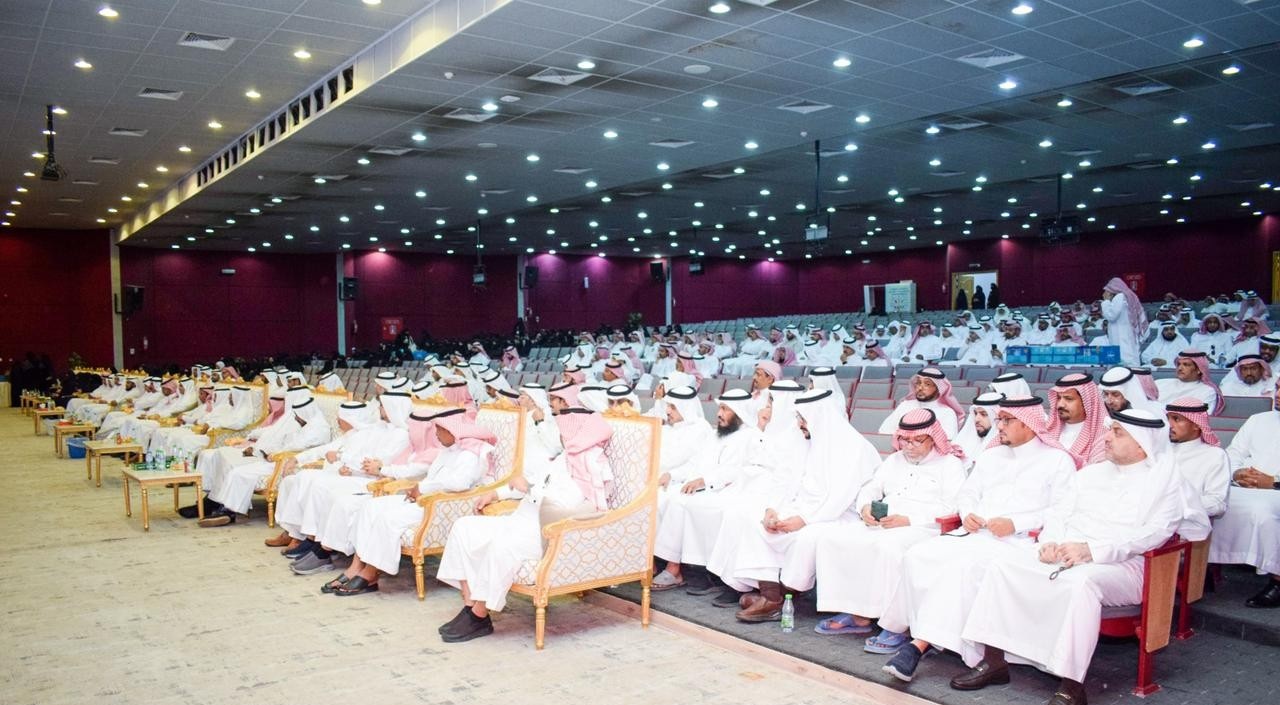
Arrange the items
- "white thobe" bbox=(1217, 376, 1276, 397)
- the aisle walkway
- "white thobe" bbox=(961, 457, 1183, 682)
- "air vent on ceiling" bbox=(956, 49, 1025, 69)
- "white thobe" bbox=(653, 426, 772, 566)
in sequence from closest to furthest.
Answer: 1. "white thobe" bbox=(961, 457, 1183, 682)
2. the aisle walkway
3. "white thobe" bbox=(653, 426, 772, 566)
4. "white thobe" bbox=(1217, 376, 1276, 397)
5. "air vent on ceiling" bbox=(956, 49, 1025, 69)

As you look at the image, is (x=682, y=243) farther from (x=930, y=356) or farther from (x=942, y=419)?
(x=942, y=419)

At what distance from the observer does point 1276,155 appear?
49.6 feet

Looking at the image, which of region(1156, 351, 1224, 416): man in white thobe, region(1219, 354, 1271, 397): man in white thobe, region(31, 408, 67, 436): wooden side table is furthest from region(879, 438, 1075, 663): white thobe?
region(31, 408, 67, 436): wooden side table

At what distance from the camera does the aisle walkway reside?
3781 millimetres

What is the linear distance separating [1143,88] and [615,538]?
8.97 meters

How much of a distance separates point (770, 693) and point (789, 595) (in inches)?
27.6

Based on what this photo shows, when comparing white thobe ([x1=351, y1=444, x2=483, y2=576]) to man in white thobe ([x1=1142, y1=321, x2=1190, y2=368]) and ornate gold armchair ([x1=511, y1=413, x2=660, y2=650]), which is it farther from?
man in white thobe ([x1=1142, y1=321, x2=1190, y2=368])

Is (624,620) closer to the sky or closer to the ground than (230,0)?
closer to the ground

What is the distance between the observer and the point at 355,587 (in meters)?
5.26

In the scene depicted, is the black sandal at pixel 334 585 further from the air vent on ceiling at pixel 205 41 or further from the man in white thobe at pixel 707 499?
the air vent on ceiling at pixel 205 41

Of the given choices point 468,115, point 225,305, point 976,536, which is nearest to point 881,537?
point 976,536

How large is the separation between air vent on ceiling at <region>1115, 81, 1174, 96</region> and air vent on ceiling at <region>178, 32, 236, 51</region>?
929 centimetres

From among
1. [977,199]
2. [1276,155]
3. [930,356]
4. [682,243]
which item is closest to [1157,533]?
[930,356]

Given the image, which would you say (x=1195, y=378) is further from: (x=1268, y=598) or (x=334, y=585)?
(x=334, y=585)
